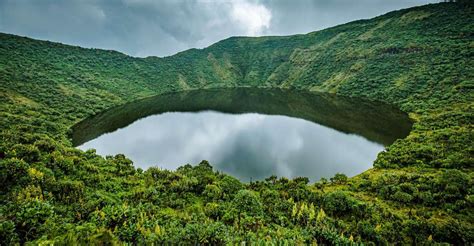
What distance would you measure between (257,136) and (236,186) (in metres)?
26.9

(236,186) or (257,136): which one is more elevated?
(257,136)

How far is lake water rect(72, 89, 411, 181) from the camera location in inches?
1513

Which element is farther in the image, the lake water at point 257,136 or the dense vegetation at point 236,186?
the lake water at point 257,136

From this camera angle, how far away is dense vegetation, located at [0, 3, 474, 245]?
51.4 ft

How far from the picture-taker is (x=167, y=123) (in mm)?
69125

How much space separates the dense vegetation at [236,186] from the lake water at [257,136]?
4.47 metres

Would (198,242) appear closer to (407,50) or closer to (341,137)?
(341,137)

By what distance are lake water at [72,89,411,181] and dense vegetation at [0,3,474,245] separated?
447cm

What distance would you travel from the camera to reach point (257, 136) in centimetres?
5366

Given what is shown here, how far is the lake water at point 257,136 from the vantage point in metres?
38.4

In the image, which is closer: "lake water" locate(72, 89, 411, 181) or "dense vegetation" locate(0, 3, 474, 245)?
"dense vegetation" locate(0, 3, 474, 245)

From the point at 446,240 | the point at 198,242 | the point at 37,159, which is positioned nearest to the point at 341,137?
→ the point at 446,240

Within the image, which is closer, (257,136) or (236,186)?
(236,186)

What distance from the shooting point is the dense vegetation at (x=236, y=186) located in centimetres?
1566
